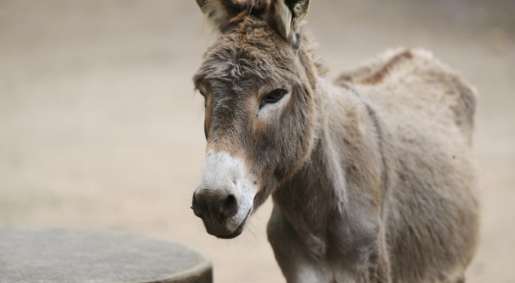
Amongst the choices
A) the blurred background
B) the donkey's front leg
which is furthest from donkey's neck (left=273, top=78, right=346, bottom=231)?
the blurred background

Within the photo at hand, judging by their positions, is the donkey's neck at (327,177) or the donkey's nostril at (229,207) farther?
the donkey's neck at (327,177)

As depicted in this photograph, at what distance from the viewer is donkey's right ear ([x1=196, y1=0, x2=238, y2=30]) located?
9.79ft

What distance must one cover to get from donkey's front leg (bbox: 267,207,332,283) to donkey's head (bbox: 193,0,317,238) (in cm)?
51

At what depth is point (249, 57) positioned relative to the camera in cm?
272

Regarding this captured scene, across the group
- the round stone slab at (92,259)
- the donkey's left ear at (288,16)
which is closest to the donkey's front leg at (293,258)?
the round stone slab at (92,259)

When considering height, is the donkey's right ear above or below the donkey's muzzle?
above

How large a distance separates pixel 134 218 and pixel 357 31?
8.67 meters

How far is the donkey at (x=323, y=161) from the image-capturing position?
8.65 ft

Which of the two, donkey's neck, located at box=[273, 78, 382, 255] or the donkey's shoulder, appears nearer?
donkey's neck, located at box=[273, 78, 382, 255]

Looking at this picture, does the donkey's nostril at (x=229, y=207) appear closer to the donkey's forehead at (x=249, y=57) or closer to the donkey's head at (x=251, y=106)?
the donkey's head at (x=251, y=106)

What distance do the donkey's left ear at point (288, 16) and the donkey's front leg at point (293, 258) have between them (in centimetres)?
94

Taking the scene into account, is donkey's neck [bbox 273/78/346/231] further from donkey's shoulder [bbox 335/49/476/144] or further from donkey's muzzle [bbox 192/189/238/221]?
donkey's shoulder [bbox 335/49/476/144]

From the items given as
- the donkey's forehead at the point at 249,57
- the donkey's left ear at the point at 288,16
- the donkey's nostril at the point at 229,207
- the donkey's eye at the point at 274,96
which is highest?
the donkey's left ear at the point at 288,16

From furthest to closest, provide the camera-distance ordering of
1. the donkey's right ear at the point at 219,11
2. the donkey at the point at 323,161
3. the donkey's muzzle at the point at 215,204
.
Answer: the donkey's right ear at the point at 219,11
the donkey at the point at 323,161
the donkey's muzzle at the point at 215,204
